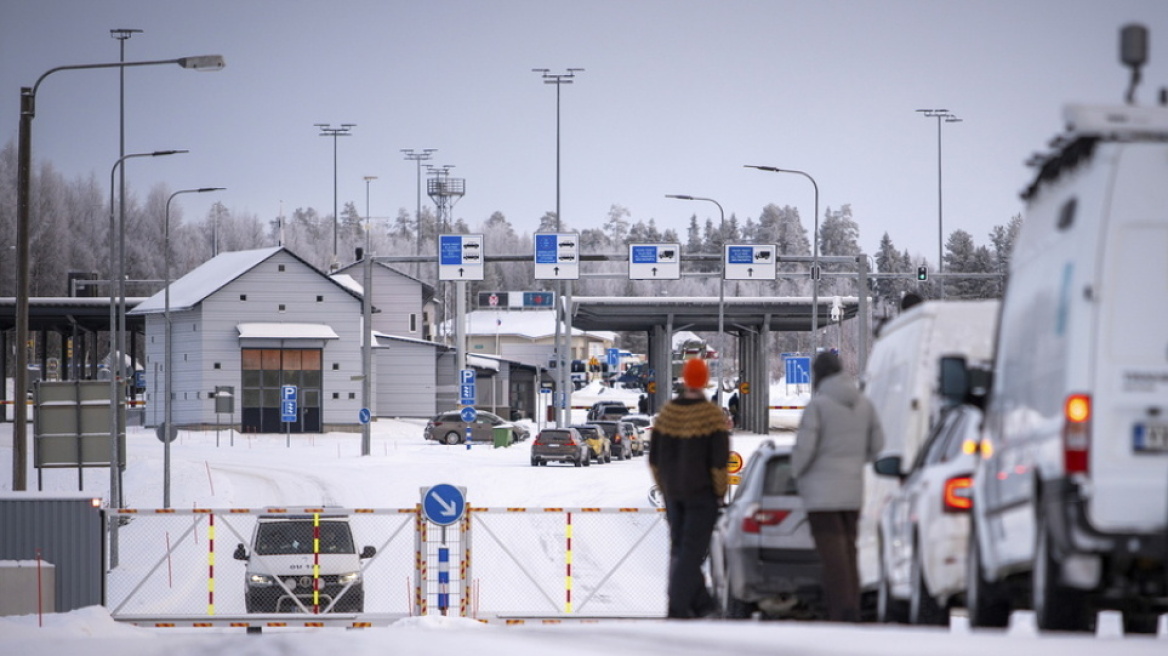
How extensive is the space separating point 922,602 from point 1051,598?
2.06m

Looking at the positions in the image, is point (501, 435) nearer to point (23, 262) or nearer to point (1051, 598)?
point (23, 262)

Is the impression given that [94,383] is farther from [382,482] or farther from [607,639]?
[607,639]

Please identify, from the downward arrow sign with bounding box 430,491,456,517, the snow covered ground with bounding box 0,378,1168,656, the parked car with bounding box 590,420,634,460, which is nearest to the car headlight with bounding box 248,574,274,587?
the snow covered ground with bounding box 0,378,1168,656

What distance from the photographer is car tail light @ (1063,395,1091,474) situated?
6668mm

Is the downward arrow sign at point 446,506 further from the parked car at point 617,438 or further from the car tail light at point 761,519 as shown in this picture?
the parked car at point 617,438

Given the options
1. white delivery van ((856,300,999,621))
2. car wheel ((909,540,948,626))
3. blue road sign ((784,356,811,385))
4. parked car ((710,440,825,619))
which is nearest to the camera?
car wheel ((909,540,948,626))

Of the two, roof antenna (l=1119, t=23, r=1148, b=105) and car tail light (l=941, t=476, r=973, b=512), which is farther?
car tail light (l=941, t=476, r=973, b=512)

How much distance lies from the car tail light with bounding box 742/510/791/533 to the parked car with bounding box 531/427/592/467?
144ft

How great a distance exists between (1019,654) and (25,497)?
18660 millimetres

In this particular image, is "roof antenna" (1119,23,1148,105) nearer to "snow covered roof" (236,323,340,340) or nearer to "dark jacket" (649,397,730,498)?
"dark jacket" (649,397,730,498)

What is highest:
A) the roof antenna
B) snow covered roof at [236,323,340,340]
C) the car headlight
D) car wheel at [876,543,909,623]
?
the roof antenna

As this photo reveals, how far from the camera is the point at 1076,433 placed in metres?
6.70

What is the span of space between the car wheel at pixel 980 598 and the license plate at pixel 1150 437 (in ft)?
5.44

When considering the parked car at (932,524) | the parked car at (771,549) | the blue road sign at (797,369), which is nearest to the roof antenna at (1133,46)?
the parked car at (932,524)
